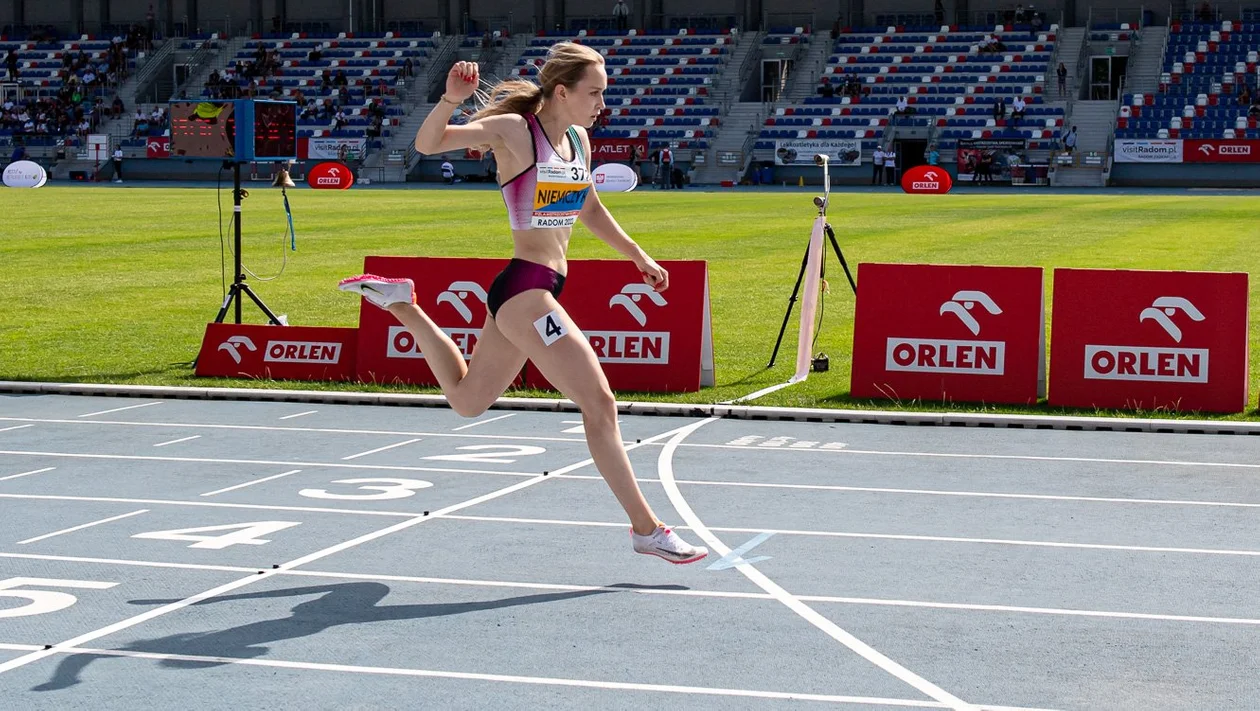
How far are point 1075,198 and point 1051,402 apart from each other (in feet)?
119

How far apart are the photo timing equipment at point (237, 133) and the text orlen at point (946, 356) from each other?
548 cm

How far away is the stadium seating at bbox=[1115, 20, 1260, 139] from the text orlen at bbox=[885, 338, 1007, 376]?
47.2m

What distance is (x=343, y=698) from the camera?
523 cm

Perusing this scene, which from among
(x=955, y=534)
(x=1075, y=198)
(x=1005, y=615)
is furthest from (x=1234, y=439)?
(x=1075, y=198)

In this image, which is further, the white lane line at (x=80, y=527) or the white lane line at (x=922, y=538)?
the white lane line at (x=80, y=527)

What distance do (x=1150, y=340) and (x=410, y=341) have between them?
19.5 feet

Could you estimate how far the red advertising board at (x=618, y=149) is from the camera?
199 feet

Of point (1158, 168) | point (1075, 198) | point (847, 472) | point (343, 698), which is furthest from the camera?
point (1158, 168)

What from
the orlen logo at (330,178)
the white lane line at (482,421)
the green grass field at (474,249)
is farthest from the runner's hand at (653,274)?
the orlen logo at (330,178)

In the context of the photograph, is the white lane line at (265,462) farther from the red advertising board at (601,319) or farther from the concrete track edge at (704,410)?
the red advertising board at (601,319)

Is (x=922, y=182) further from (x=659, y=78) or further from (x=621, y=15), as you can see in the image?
(x=621, y=15)

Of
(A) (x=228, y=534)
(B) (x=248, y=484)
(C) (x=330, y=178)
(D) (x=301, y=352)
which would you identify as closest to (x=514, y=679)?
(A) (x=228, y=534)

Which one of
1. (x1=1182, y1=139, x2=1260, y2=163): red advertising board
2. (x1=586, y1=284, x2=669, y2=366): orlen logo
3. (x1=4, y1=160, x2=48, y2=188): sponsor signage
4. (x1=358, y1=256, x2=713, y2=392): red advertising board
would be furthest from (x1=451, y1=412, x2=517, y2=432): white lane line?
(x1=4, y1=160, x2=48, y2=188): sponsor signage

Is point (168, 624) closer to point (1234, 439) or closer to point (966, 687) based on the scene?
point (966, 687)
